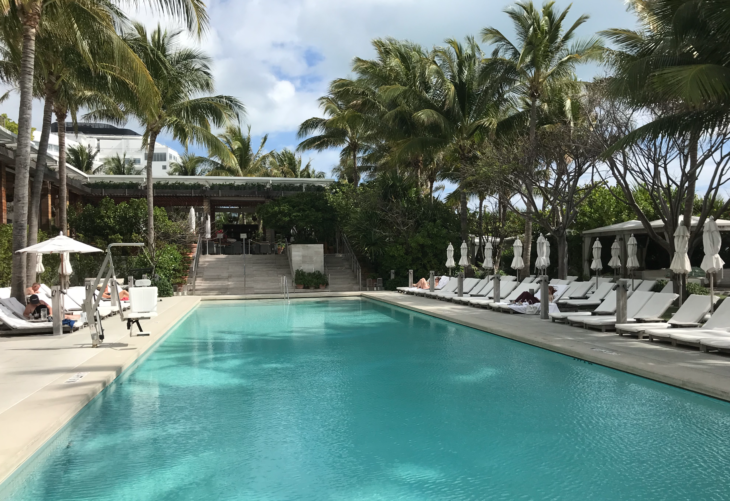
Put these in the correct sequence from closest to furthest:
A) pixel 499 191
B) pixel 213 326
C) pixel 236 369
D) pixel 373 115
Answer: pixel 236 369 → pixel 213 326 → pixel 499 191 → pixel 373 115

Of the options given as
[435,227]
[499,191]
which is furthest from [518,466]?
[435,227]

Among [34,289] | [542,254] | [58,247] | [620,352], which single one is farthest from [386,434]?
[542,254]

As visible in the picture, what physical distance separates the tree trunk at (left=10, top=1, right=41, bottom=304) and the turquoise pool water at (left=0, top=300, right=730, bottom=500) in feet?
16.4

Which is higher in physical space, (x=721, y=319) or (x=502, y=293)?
(x=502, y=293)

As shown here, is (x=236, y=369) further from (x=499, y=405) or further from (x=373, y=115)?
(x=373, y=115)

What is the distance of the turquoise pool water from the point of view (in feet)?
14.6

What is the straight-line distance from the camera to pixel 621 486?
14.4 ft

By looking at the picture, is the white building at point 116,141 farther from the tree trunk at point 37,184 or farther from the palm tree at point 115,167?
the tree trunk at point 37,184

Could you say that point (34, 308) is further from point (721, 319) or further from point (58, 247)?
point (721, 319)

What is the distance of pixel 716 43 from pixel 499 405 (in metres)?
7.61

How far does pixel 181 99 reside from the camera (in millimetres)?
21922

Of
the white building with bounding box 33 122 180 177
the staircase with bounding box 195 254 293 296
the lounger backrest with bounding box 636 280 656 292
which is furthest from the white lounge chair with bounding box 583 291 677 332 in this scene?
the white building with bounding box 33 122 180 177

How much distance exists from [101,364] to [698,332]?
359 inches

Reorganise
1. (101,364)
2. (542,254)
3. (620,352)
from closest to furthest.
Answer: (101,364), (620,352), (542,254)
